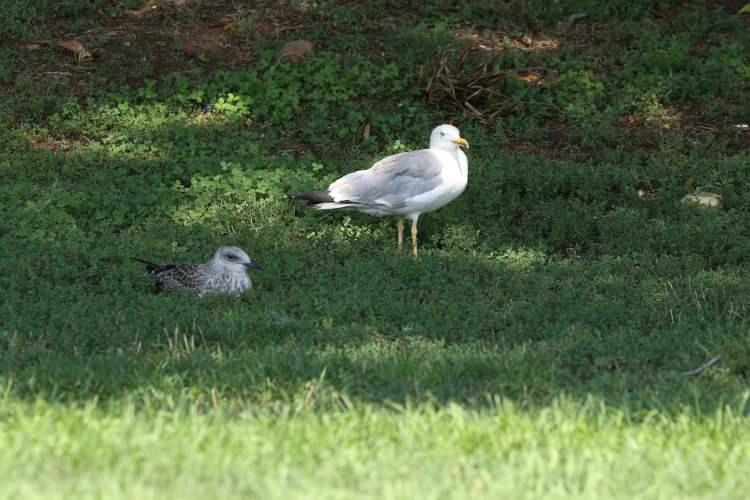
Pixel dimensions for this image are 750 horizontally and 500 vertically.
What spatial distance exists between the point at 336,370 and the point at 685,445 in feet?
6.70

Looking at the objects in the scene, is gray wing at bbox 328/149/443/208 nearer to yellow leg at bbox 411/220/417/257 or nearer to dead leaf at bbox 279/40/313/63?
yellow leg at bbox 411/220/417/257

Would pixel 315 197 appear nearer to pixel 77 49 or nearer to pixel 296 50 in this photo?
pixel 296 50

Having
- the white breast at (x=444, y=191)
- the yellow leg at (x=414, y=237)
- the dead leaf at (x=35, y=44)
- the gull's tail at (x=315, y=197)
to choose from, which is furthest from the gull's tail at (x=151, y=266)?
the dead leaf at (x=35, y=44)

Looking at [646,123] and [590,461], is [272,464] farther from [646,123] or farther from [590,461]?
[646,123]

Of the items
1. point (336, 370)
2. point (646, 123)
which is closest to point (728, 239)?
point (646, 123)

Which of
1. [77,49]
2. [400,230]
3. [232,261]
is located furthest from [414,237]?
[77,49]

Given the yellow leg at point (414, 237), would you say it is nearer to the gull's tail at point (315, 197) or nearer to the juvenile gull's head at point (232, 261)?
the gull's tail at point (315, 197)

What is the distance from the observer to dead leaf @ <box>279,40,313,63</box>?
567 inches

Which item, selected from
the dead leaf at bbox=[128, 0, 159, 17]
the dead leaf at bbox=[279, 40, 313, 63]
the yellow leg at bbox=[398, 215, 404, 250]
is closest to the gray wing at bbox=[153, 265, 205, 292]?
the yellow leg at bbox=[398, 215, 404, 250]

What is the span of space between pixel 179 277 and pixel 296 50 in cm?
567

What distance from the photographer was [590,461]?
5293 mm

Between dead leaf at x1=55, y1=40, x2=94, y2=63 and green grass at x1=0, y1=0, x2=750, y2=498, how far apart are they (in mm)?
106

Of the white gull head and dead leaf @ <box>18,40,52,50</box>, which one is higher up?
the white gull head

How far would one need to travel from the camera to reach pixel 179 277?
30.8ft
